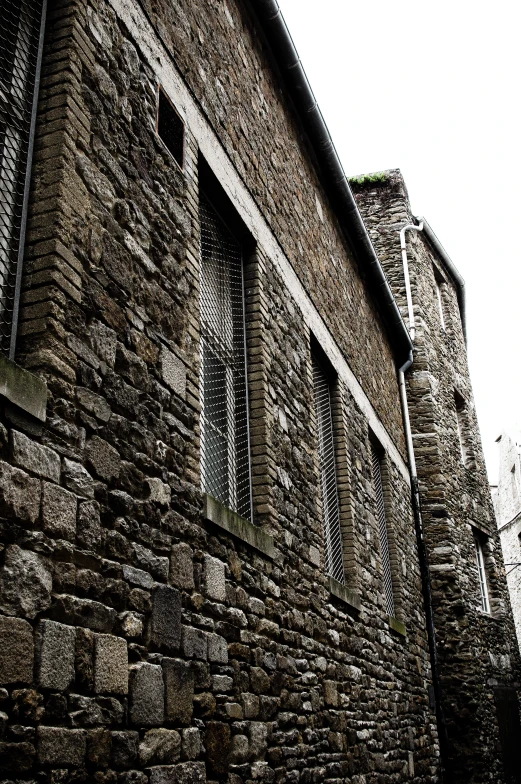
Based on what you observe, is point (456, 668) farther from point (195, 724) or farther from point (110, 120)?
point (110, 120)

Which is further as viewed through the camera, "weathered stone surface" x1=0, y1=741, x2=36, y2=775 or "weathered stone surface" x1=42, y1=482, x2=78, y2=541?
"weathered stone surface" x1=42, y1=482, x2=78, y2=541

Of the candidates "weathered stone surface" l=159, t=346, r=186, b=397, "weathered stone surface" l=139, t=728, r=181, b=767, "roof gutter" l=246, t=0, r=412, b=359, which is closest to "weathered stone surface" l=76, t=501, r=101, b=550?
"weathered stone surface" l=139, t=728, r=181, b=767

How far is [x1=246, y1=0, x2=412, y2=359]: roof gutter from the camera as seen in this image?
677 centimetres

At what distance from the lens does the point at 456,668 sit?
12.0m

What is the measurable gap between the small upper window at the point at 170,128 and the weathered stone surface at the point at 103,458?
80.0 inches

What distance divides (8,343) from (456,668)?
10675mm

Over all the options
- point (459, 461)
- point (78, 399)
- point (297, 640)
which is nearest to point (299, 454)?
point (297, 640)

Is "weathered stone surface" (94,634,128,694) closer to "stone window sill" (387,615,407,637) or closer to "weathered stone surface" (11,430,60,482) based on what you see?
"weathered stone surface" (11,430,60,482)

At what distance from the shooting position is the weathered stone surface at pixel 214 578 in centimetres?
408

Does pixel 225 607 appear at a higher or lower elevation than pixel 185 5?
lower

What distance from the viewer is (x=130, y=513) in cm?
344

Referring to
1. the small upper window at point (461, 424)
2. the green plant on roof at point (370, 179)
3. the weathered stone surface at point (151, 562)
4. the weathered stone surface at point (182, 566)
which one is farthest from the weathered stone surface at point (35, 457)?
Result: the green plant on roof at point (370, 179)

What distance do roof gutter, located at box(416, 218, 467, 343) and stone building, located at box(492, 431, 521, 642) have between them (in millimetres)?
7578

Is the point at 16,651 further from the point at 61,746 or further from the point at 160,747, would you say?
the point at 160,747
